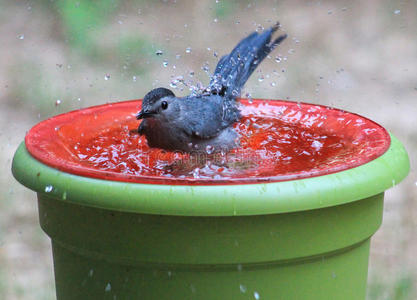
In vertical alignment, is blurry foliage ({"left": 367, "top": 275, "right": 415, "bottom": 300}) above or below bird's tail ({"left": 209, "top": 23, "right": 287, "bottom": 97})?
below

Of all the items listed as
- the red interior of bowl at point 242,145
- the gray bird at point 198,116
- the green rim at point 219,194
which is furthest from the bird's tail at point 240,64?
the green rim at point 219,194

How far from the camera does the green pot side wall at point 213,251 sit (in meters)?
2.24

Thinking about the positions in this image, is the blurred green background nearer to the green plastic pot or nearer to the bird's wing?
the bird's wing

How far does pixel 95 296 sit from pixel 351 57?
626cm

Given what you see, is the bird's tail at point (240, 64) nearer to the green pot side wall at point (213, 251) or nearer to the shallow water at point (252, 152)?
the shallow water at point (252, 152)

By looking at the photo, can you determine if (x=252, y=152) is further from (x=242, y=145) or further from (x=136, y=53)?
(x=136, y=53)

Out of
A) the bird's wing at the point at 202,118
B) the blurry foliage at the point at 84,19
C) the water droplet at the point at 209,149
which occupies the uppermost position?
the bird's wing at the point at 202,118

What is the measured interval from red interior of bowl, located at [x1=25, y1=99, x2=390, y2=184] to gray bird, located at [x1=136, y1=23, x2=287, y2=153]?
7cm

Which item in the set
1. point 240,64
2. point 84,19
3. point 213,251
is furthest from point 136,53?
point 213,251

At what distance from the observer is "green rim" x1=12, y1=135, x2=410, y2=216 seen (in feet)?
7.02

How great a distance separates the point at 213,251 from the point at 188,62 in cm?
592

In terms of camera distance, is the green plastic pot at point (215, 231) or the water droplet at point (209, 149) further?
the water droplet at point (209, 149)

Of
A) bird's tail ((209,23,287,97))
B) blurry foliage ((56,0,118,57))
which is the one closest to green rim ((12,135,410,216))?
bird's tail ((209,23,287,97))

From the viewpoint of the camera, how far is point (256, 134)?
3414 mm
